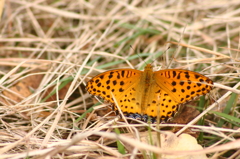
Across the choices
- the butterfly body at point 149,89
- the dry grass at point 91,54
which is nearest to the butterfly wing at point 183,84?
the butterfly body at point 149,89

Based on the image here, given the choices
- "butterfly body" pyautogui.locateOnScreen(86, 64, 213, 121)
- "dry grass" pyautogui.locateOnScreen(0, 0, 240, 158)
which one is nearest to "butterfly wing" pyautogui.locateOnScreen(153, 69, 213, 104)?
"butterfly body" pyautogui.locateOnScreen(86, 64, 213, 121)

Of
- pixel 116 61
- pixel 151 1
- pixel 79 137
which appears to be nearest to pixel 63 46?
pixel 116 61

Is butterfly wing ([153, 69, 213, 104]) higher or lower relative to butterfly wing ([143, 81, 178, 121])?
higher

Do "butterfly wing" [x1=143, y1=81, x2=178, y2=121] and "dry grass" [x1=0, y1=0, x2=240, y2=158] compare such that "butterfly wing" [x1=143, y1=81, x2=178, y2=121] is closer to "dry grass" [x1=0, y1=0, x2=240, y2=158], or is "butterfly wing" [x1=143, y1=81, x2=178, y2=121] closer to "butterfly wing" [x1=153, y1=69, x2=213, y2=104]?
"butterfly wing" [x1=153, y1=69, x2=213, y2=104]

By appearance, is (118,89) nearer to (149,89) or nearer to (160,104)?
(149,89)

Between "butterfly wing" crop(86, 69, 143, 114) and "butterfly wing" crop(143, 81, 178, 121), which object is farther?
"butterfly wing" crop(86, 69, 143, 114)

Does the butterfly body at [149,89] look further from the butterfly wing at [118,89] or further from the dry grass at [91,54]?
the dry grass at [91,54]

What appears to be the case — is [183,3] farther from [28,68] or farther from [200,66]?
[28,68]
